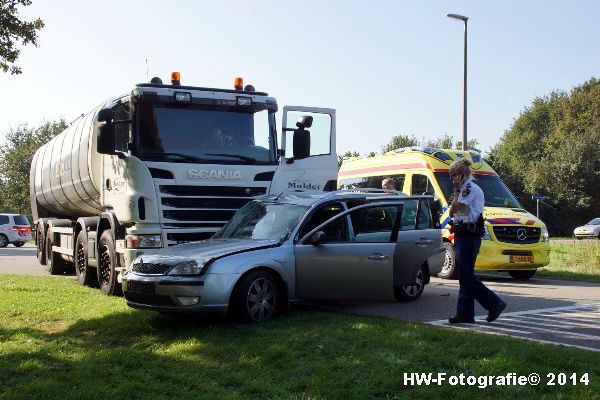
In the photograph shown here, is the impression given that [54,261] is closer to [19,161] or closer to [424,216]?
[424,216]

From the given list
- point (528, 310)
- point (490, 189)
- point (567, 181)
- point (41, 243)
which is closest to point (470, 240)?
point (528, 310)

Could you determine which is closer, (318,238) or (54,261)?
Answer: (318,238)

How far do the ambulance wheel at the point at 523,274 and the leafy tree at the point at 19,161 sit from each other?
45.6m

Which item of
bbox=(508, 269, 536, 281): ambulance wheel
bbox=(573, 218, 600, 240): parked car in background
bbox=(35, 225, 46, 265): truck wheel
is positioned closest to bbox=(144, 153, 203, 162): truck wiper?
bbox=(508, 269, 536, 281): ambulance wheel

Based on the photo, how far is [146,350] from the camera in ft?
22.4

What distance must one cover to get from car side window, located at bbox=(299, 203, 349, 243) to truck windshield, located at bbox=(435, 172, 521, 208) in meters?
6.14

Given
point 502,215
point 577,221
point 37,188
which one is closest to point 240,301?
point 502,215

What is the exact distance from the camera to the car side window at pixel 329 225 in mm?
8617

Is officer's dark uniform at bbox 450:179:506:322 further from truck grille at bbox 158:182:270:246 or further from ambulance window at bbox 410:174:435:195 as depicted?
ambulance window at bbox 410:174:435:195

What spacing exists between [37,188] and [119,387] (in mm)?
13985

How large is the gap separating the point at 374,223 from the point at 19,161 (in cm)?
5460

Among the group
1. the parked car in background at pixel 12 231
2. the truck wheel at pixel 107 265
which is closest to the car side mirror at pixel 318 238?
the truck wheel at pixel 107 265

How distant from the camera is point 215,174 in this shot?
33.7 ft

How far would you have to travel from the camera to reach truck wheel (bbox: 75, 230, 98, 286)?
12.6 m
